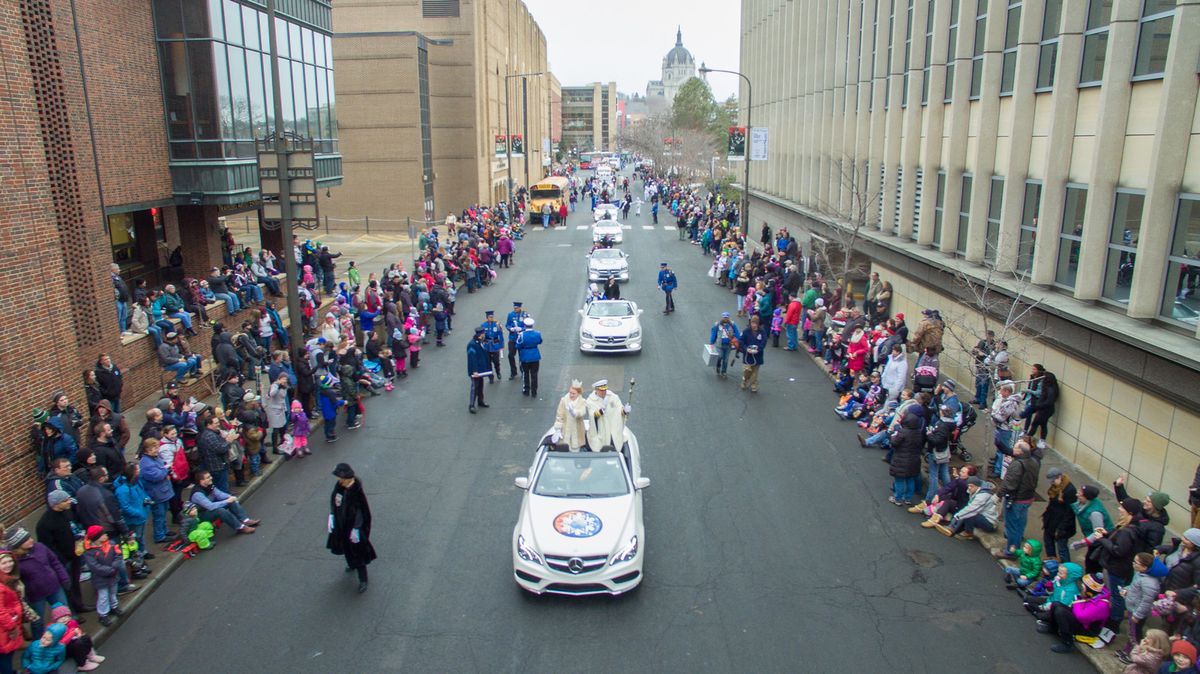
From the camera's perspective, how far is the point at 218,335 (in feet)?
49.3

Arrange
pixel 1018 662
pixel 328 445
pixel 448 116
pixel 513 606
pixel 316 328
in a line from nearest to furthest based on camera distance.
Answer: pixel 1018 662
pixel 513 606
pixel 328 445
pixel 316 328
pixel 448 116

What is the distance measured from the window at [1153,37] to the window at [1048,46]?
2.37 meters

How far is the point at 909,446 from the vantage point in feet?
35.8

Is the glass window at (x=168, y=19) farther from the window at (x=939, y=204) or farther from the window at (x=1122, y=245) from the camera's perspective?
the window at (x=1122, y=245)

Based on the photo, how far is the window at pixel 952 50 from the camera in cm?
1769

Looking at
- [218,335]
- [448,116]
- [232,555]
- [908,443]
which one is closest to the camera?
[232,555]

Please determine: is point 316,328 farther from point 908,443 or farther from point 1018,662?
point 1018,662

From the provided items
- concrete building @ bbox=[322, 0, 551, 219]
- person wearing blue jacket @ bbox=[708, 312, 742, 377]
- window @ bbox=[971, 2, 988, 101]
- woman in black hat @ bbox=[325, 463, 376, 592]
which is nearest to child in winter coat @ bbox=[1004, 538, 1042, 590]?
woman in black hat @ bbox=[325, 463, 376, 592]

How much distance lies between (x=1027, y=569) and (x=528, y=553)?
5585 millimetres

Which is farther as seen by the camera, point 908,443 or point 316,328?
point 316,328

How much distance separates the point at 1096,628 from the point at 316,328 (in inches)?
694

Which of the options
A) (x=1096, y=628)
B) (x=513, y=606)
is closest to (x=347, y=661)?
(x=513, y=606)

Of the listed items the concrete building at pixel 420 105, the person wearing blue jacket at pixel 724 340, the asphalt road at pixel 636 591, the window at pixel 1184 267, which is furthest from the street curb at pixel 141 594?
the concrete building at pixel 420 105

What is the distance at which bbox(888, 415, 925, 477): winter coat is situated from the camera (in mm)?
10891
